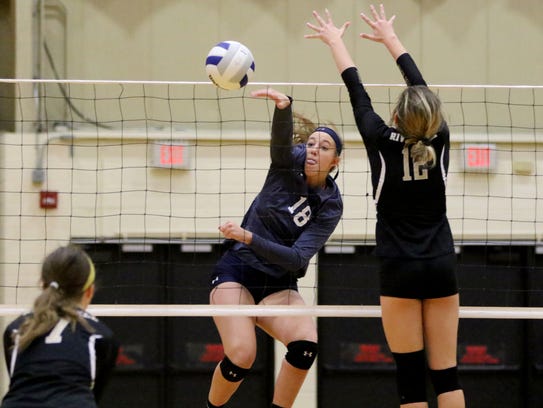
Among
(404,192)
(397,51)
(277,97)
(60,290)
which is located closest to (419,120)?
Result: (404,192)

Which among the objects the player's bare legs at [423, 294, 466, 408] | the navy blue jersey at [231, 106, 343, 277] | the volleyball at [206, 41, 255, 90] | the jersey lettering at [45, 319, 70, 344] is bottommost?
the player's bare legs at [423, 294, 466, 408]

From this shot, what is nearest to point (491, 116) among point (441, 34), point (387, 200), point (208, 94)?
point (441, 34)

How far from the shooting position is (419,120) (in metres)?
4.24

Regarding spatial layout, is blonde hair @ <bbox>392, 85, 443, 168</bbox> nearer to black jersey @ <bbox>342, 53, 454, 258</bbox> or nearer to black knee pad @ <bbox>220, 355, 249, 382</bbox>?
black jersey @ <bbox>342, 53, 454, 258</bbox>

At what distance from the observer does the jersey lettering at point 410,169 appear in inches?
171

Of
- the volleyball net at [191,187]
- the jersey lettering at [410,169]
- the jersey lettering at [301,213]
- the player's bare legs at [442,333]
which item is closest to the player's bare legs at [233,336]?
the jersey lettering at [301,213]

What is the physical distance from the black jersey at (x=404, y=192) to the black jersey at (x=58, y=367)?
1483 mm

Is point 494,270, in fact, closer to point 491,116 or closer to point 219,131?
point 491,116

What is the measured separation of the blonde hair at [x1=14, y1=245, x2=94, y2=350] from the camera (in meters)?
3.41

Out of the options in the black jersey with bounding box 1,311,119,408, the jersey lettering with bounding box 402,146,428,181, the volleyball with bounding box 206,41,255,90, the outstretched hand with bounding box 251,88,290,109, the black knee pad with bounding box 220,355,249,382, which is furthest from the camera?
the black knee pad with bounding box 220,355,249,382

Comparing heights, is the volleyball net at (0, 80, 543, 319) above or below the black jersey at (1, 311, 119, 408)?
above

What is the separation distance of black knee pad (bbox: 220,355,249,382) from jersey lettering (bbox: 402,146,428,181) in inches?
56.4

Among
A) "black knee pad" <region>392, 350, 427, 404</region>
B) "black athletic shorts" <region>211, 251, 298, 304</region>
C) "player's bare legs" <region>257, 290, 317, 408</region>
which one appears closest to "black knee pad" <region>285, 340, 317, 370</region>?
"player's bare legs" <region>257, 290, 317, 408</region>

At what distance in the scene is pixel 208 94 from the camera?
8570mm
